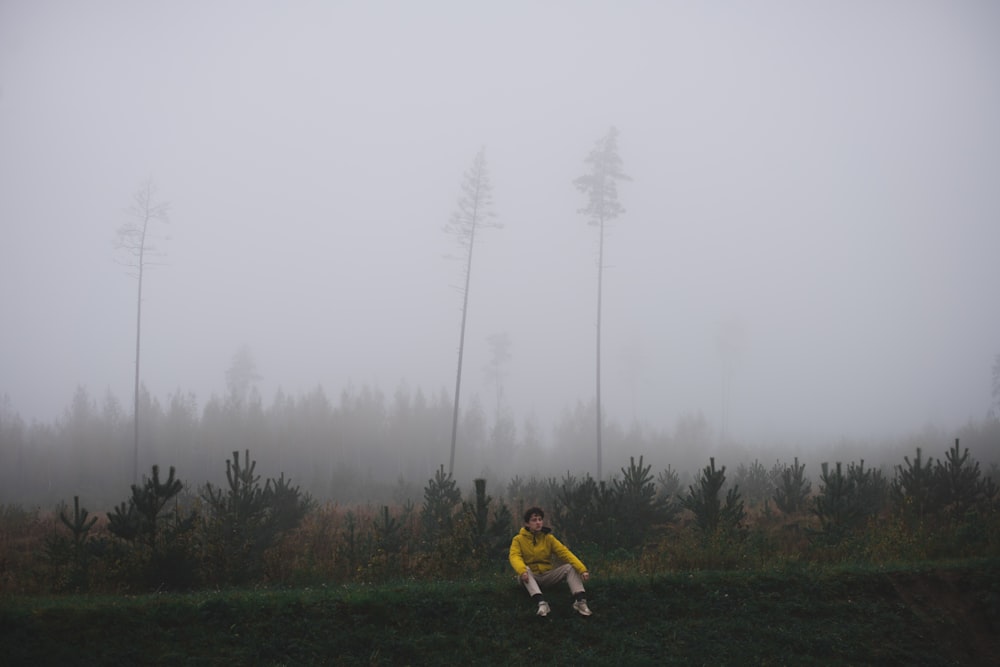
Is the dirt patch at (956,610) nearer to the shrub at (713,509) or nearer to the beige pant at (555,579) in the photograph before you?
the shrub at (713,509)

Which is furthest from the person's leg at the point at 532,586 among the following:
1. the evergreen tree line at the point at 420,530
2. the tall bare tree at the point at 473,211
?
the tall bare tree at the point at 473,211

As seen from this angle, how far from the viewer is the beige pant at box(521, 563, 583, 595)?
33.8ft

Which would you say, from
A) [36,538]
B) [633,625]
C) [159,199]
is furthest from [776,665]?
[159,199]

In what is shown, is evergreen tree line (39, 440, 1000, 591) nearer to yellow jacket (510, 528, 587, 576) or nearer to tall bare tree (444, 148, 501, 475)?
yellow jacket (510, 528, 587, 576)

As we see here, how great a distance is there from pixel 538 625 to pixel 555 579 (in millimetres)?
922

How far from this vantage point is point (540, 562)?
10.8 meters

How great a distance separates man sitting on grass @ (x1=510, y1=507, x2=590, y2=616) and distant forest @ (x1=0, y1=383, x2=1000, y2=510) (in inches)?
814

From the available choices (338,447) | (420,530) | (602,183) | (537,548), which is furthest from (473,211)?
(537,548)

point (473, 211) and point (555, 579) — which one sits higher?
point (473, 211)

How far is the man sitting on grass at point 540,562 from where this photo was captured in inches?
406

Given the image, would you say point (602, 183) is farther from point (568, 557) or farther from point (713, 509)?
point (568, 557)

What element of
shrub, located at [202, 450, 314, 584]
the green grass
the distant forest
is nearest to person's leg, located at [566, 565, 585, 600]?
the green grass

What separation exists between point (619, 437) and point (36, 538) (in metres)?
42.0

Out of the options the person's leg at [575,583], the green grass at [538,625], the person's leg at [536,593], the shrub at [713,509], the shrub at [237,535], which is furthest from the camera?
the shrub at [713,509]
